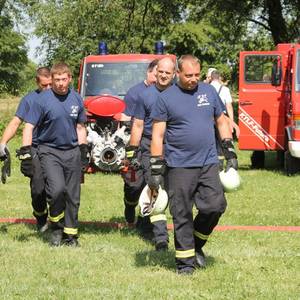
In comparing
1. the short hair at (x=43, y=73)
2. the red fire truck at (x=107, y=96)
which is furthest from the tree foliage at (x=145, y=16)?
the short hair at (x=43, y=73)

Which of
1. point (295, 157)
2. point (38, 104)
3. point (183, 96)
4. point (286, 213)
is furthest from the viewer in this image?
point (295, 157)

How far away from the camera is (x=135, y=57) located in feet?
49.4

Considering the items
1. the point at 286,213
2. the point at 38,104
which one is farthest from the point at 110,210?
the point at 38,104

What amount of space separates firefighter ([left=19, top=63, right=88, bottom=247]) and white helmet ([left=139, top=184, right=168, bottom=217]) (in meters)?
1.26

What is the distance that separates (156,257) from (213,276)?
0.97 meters

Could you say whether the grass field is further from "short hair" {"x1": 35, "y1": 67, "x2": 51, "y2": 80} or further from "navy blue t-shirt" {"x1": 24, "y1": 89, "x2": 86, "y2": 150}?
"short hair" {"x1": 35, "y1": 67, "x2": 51, "y2": 80}

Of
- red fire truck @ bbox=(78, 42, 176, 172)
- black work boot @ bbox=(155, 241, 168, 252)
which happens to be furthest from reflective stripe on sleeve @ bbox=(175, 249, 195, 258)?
red fire truck @ bbox=(78, 42, 176, 172)

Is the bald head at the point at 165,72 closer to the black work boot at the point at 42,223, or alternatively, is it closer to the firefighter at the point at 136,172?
the firefighter at the point at 136,172

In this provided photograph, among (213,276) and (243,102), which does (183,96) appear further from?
(243,102)

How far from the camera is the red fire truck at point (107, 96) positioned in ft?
44.8

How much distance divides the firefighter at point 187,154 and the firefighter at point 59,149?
1580mm

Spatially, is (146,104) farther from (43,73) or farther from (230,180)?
(230,180)

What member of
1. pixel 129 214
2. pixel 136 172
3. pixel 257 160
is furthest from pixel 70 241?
pixel 257 160

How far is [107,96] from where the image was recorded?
1368 centimetres
